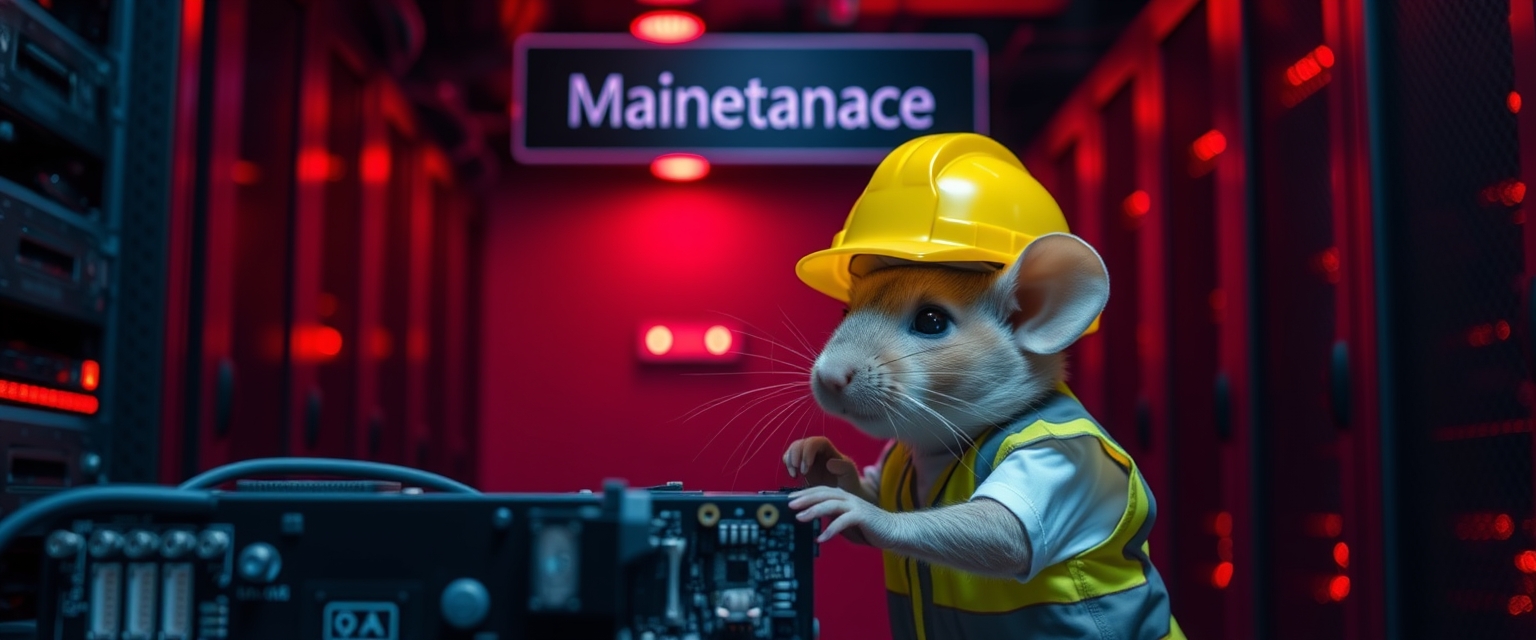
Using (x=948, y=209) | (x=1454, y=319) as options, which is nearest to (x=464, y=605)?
(x=948, y=209)

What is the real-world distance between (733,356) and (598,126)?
1.05 meters

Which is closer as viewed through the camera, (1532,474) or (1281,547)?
(1532,474)

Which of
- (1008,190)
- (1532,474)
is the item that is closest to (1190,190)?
(1532,474)

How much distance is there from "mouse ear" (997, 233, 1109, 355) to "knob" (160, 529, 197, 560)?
0.85 metres

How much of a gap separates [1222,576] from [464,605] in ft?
7.10

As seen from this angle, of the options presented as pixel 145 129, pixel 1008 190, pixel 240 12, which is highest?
pixel 240 12

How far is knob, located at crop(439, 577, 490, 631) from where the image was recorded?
3.47 feet

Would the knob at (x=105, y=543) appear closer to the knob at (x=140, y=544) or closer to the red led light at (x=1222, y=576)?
the knob at (x=140, y=544)

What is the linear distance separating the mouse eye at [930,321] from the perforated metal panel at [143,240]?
1150 mm

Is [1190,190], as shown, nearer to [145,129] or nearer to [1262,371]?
[1262,371]

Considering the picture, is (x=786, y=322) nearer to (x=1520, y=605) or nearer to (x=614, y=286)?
(x=1520, y=605)

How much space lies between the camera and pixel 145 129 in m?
1.98

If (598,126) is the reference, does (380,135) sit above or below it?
above

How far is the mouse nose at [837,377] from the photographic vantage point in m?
1.43
